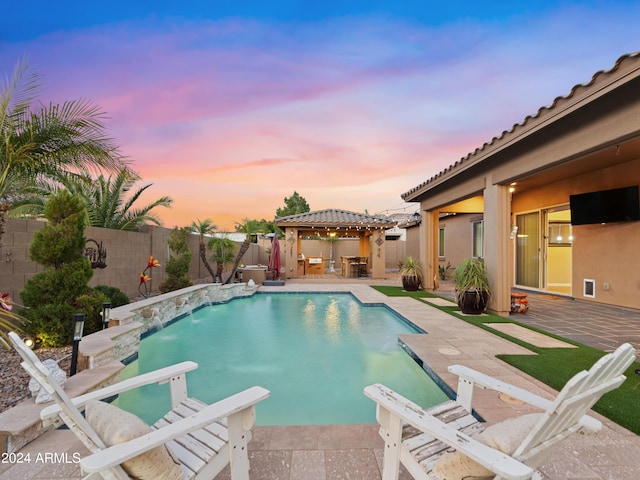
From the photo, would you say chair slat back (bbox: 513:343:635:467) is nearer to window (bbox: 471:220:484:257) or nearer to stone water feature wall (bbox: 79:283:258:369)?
stone water feature wall (bbox: 79:283:258:369)

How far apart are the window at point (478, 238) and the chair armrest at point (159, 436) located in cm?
1339

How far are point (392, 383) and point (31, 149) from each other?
5.88 metres

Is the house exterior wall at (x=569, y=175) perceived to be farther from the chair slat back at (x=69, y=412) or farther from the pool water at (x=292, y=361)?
the chair slat back at (x=69, y=412)

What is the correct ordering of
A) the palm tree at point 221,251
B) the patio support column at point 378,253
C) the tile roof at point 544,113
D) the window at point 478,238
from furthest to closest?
the patio support column at point 378,253 → the window at point 478,238 → the palm tree at point 221,251 → the tile roof at point 544,113

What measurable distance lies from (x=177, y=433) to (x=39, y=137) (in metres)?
5.13

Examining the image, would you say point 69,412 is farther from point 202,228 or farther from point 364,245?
point 364,245

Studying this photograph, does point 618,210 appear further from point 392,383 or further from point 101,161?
point 101,161

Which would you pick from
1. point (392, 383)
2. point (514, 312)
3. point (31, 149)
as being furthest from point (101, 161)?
point (514, 312)

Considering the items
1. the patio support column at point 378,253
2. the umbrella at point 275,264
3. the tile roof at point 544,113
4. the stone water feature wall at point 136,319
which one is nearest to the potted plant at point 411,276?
the tile roof at point 544,113

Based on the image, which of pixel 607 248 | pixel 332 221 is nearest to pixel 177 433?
pixel 607 248

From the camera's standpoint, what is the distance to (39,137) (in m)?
4.45

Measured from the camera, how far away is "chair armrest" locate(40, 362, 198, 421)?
1.58 m

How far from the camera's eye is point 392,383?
13.0 feet

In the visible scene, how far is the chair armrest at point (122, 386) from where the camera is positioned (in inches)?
62.1
